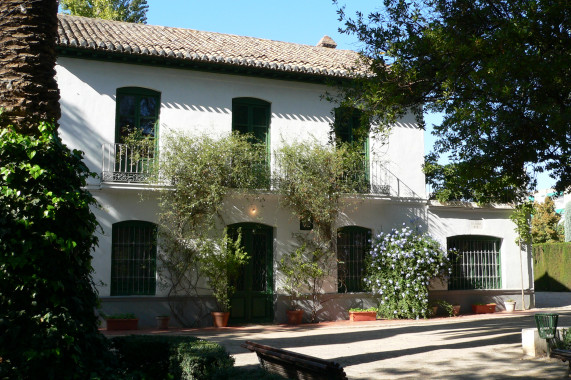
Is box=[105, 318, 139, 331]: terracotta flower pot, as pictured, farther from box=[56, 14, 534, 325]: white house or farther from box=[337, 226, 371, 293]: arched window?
box=[337, 226, 371, 293]: arched window

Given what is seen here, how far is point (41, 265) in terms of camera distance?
6.34m

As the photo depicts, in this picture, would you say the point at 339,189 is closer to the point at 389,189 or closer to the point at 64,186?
the point at 389,189

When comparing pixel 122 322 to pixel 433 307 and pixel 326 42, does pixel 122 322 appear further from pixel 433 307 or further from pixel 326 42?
pixel 326 42

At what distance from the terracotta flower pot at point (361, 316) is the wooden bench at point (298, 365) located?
30.9 ft

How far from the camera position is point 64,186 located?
6664mm

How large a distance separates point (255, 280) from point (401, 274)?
13.7ft

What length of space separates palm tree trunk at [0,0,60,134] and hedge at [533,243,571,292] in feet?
97.7

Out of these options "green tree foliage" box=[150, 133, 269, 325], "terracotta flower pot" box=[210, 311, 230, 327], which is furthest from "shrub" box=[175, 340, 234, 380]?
"terracotta flower pot" box=[210, 311, 230, 327]

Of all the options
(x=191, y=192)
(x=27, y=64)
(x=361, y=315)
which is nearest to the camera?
(x=27, y=64)

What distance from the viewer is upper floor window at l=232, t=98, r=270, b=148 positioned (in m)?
17.8

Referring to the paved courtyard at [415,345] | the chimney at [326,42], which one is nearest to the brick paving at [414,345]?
the paved courtyard at [415,345]

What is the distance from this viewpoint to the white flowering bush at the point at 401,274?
1781 cm

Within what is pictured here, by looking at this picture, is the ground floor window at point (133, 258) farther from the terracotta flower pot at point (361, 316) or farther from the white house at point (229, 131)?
the terracotta flower pot at point (361, 316)

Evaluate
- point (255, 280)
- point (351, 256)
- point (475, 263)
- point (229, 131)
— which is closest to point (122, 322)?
point (255, 280)
